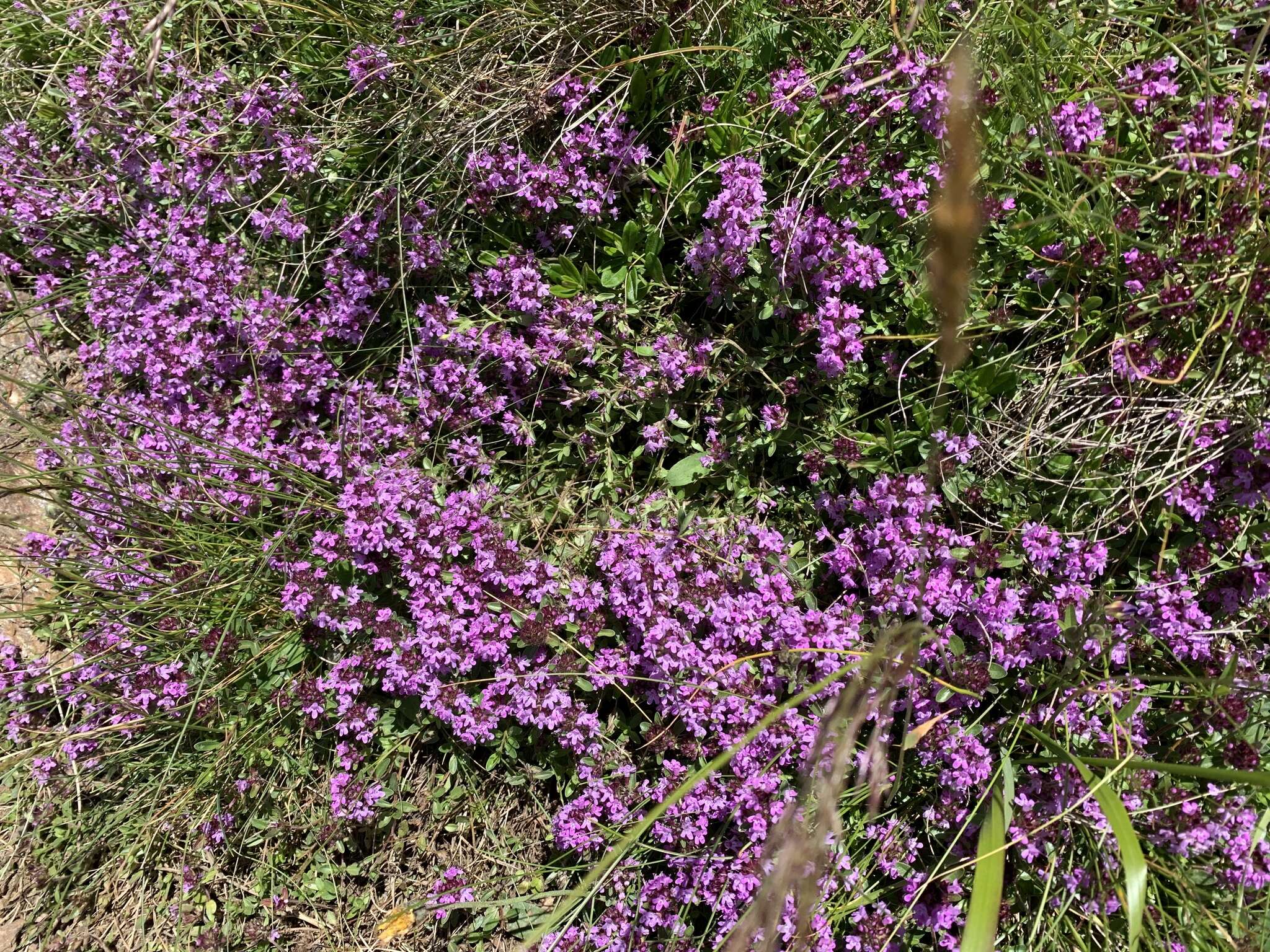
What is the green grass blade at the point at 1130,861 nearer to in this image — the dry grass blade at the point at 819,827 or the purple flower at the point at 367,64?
the dry grass blade at the point at 819,827

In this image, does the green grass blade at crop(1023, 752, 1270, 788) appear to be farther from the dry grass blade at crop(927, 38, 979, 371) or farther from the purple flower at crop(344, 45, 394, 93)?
the purple flower at crop(344, 45, 394, 93)

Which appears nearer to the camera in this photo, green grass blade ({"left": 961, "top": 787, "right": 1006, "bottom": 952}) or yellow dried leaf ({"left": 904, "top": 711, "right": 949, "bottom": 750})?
green grass blade ({"left": 961, "top": 787, "right": 1006, "bottom": 952})

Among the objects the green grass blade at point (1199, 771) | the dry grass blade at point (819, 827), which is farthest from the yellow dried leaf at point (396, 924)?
the green grass blade at point (1199, 771)

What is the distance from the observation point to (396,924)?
151 inches

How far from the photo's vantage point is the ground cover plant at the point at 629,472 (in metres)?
3.13

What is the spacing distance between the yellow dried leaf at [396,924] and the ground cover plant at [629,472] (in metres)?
0.02

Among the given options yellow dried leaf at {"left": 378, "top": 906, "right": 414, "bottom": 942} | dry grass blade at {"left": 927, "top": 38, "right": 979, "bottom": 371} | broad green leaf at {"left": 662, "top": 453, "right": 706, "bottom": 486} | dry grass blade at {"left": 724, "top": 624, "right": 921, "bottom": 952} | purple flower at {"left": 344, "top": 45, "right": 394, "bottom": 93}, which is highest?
dry grass blade at {"left": 927, "top": 38, "right": 979, "bottom": 371}

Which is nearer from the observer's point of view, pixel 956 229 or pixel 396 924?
pixel 956 229

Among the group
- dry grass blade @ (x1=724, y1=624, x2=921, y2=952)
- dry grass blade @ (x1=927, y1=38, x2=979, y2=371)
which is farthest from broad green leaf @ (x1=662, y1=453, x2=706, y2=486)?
dry grass blade @ (x1=927, y1=38, x2=979, y2=371)

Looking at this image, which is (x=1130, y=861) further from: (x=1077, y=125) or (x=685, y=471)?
(x=1077, y=125)

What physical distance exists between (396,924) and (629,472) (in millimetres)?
2337

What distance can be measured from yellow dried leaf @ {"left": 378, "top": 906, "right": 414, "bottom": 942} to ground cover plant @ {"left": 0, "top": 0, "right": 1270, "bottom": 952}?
0.02m

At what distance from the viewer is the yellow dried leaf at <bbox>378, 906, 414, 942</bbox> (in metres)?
3.83

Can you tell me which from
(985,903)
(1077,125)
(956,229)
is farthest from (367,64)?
(985,903)
